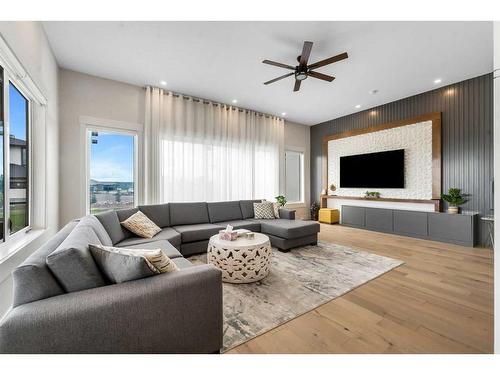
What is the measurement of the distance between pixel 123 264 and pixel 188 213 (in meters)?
2.69

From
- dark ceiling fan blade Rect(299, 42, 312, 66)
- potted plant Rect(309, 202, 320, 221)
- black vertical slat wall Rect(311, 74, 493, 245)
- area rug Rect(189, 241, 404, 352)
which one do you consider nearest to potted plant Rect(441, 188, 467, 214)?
black vertical slat wall Rect(311, 74, 493, 245)

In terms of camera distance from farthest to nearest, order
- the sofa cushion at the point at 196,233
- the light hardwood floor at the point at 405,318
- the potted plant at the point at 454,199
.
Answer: the potted plant at the point at 454,199, the sofa cushion at the point at 196,233, the light hardwood floor at the point at 405,318

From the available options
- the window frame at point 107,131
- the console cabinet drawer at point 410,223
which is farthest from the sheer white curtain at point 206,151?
the console cabinet drawer at point 410,223

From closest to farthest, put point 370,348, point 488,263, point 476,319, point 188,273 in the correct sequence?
point 188,273, point 370,348, point 476,319, point 488,263

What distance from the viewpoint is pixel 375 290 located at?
2.29m

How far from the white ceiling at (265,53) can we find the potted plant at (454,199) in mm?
1948

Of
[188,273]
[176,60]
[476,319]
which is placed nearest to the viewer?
[188,273]

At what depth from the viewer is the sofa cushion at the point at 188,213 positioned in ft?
12.3

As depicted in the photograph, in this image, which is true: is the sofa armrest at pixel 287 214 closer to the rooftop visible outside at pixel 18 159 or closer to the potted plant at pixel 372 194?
the potted plant at pixel 372 194

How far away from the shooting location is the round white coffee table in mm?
2404

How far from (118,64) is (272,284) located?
3.71 m
